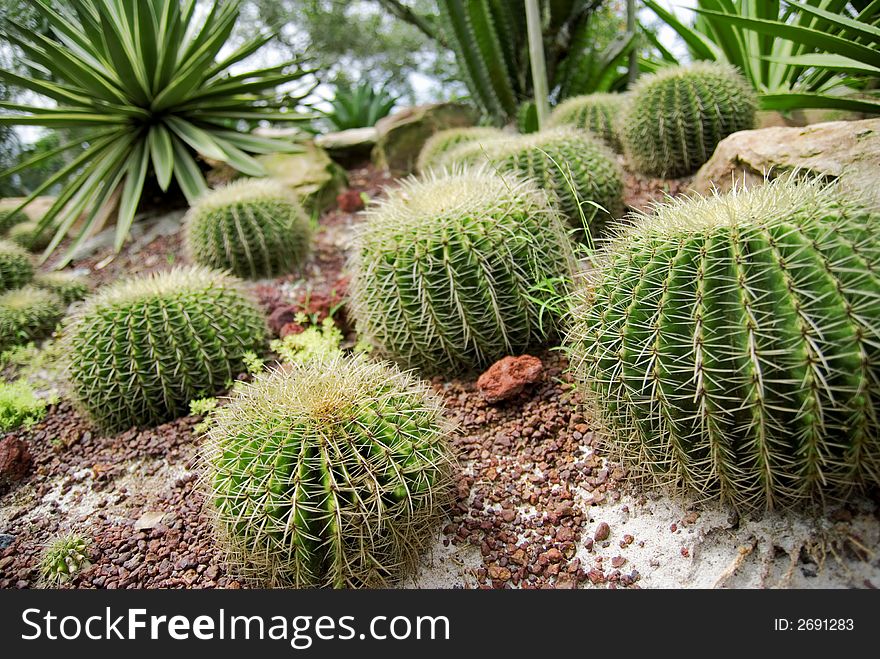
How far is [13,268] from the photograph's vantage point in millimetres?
5172

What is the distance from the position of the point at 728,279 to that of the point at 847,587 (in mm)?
892

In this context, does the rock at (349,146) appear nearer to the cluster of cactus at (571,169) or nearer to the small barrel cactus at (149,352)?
the cluster of cactus at (571,169)

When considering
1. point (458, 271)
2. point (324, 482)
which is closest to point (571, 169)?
point (458, 271)

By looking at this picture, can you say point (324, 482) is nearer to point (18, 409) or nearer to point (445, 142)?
point (18, 409)

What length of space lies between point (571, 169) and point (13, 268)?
4629 mm

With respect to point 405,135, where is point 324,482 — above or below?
below

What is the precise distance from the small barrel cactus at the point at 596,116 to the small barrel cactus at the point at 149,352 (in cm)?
318

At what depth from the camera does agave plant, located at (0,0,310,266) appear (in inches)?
205

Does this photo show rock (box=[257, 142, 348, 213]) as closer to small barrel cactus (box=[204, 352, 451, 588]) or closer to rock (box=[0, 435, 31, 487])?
rock (box=[0, 435, 31, 487])

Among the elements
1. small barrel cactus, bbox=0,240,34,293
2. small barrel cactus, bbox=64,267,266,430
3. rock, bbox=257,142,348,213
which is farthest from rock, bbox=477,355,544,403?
small barrel cactus, bbox=0,240,34,293

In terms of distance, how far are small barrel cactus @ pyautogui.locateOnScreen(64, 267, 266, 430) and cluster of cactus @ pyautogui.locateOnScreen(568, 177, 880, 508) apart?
6.98 ft

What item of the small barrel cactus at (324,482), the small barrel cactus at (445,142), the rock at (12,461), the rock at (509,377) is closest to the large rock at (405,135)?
the small barrel cactus at (445,142)
